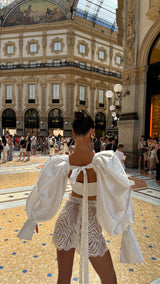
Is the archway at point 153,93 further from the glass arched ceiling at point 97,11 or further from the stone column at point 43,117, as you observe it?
the glass arched ceiling at point 97,11

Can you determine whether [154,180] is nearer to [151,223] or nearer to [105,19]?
[151,223]

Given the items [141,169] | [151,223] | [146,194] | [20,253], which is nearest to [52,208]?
[20,253]

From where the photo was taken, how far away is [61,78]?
27125 mm

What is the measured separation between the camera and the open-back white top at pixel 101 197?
59.3 inches

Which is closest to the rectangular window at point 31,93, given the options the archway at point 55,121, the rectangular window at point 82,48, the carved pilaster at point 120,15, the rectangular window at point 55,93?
the rectangular window at point 55,93

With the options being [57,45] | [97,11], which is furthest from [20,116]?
[97,11]

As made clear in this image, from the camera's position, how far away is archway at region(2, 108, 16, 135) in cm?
2831

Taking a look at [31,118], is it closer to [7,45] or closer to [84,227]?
[7,45]

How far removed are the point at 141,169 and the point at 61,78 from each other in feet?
68.1

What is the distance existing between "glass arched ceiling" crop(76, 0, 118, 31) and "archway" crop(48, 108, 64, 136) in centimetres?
1335

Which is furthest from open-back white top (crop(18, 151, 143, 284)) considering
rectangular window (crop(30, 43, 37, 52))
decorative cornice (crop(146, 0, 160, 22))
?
rectangular window (crop(30, 43, 37, 52))

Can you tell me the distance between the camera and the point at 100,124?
3005 centimetres

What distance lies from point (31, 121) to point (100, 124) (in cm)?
974

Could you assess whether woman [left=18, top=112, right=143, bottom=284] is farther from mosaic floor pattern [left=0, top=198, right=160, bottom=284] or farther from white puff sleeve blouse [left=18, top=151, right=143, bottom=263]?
mosaic floor pattern [left=0, top=198, right=160, bottom=284]
